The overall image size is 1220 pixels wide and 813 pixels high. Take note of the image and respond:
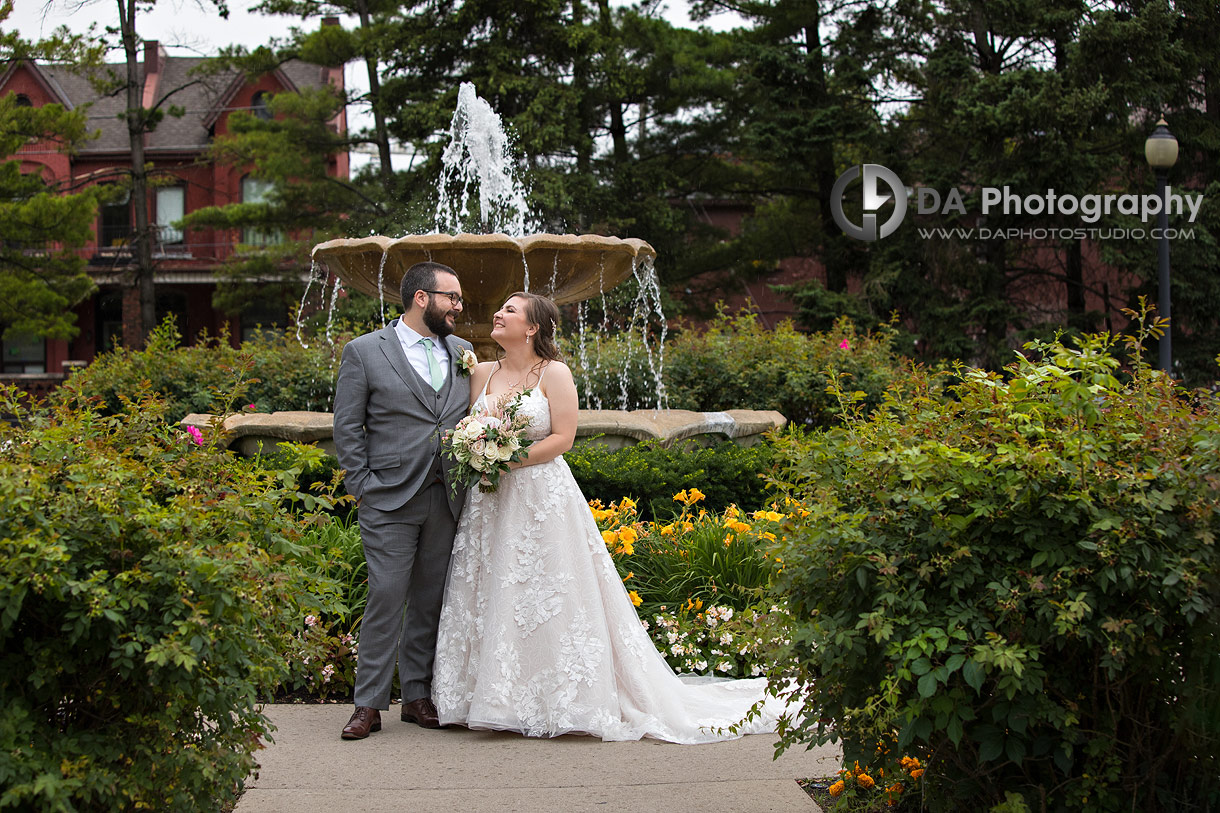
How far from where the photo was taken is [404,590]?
4.19m

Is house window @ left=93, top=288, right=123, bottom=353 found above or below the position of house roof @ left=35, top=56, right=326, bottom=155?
below

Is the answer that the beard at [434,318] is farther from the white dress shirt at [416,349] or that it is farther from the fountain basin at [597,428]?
the fountain basin at [597,428]

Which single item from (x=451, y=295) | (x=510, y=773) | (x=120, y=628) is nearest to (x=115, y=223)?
(x=451, y=295)

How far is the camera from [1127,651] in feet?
8.00

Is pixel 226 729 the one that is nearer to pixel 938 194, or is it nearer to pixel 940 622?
pixel 940 622

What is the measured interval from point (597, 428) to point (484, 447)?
3.28 meters

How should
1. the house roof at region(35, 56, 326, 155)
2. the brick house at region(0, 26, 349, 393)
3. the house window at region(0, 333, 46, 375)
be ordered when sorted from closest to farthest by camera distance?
the brick house at region(0, 26, 349, 393) → the house roof at region(35, 56, 326, 155) → the house window at region(0, 333, 46, 375)

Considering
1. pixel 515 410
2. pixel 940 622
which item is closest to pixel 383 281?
pixel 515 410

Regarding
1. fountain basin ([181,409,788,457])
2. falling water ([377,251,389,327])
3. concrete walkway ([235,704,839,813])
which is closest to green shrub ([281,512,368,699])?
concrete walkway ([235,704,839,813])

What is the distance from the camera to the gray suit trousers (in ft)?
13.5

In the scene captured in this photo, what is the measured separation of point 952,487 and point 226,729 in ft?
6.29

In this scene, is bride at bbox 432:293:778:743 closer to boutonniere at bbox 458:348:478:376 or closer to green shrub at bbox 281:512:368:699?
boutonniere at bbox 458:348:478:376

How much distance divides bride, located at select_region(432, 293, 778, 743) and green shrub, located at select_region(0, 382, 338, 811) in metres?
1.51

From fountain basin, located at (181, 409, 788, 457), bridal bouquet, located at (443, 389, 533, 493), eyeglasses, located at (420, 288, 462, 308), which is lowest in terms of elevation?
fountain basin, located at (181, 409, 788, 457)
